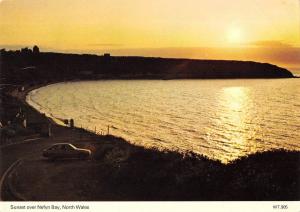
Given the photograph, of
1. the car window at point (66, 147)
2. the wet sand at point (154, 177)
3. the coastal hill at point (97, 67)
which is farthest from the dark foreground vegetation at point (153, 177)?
the coastal hill at point (97, 67)

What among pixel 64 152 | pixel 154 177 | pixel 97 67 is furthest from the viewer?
pixel 97 67

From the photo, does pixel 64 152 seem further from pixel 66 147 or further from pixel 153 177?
pixel 153 177

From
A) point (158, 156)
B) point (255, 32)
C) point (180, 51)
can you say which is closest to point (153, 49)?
point (180, 51)

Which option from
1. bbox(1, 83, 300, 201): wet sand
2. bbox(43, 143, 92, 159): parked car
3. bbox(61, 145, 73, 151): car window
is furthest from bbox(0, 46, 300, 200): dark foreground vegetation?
bbox(61, 145, 73, 151): car window

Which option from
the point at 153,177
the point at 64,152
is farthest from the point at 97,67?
the point at 153,177

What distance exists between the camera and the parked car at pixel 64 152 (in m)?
24.6

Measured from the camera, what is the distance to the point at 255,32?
34125 mm

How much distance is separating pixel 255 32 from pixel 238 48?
21.7ft

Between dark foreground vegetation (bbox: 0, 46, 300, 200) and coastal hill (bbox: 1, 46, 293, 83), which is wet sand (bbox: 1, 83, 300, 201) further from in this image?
coastal hill (bbox: 1, 46, 293, 83)

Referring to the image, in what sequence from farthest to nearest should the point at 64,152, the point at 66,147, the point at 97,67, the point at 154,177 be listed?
1. the point at 97,67
2. the point at 66,147
3. the point at 64,152
4. the point at 154,177

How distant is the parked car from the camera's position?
2461cm

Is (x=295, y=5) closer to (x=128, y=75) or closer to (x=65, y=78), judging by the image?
(x=65, y=78)

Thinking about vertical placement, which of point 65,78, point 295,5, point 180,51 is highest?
point 295,5

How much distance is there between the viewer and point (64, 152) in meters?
24.9
